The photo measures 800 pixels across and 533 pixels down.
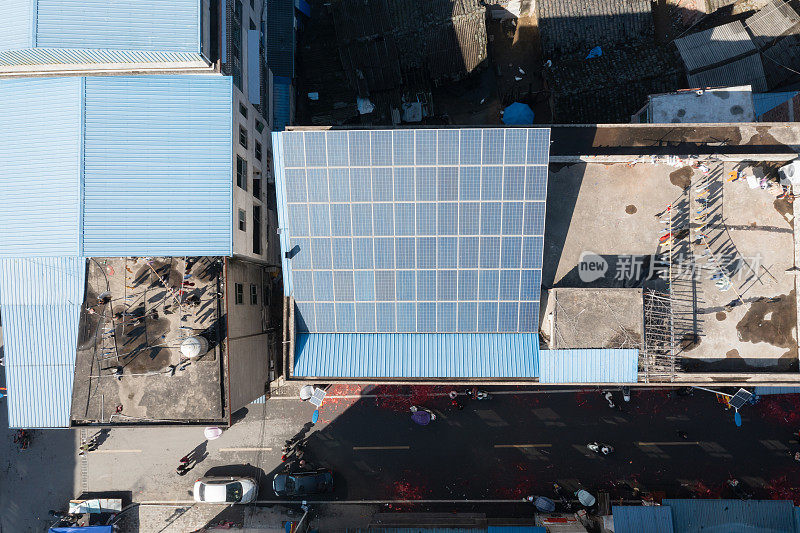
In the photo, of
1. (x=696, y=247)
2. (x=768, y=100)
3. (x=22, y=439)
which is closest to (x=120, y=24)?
(x=696, y=247)

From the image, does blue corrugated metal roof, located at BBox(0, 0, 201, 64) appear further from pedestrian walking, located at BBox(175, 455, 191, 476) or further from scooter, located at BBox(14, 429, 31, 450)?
scooter, located at BBox(14, 429, 31, 450)

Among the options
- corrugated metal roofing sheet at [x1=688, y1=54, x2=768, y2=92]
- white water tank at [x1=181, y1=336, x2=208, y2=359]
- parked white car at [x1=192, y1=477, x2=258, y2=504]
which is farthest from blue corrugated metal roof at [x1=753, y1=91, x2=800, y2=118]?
parked white car at [x1=192, y1=477, x2=258, y2=504]

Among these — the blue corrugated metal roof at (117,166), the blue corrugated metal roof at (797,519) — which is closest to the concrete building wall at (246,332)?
the blue corrugated metal roof at (117,166)

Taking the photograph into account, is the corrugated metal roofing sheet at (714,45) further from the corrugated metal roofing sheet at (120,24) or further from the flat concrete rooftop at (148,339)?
the flat concrete rooftop at (148,339)

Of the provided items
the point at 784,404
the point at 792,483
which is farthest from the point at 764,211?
the point at 792,483

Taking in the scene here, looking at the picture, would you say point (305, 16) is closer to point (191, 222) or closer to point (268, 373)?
point (191, 222)
